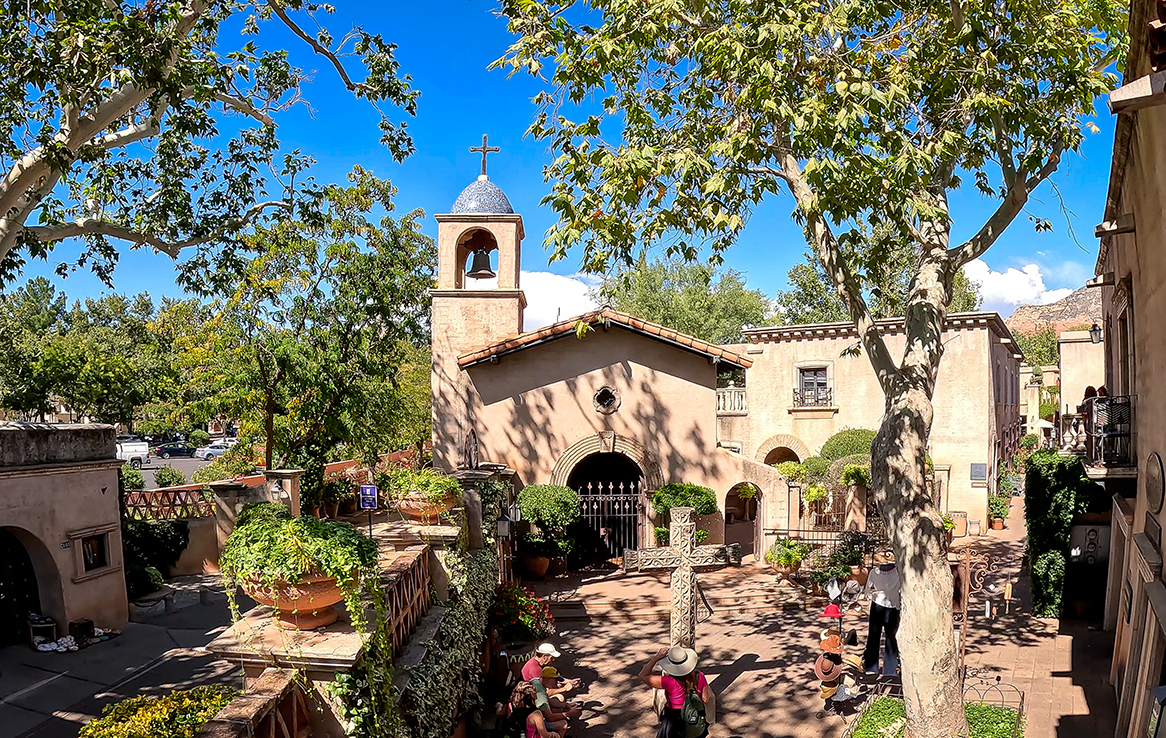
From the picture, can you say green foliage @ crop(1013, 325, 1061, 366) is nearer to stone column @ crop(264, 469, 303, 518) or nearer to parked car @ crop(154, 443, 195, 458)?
stone column @ crop(264, 469, 303, 518)

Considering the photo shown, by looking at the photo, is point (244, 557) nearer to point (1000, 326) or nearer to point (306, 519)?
point (306, 519)

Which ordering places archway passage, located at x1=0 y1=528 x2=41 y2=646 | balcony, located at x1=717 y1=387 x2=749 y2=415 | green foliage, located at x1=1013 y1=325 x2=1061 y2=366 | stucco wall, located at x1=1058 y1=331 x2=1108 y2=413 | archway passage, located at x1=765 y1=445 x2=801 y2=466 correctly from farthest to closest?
green foliage, located at x1=1013 y1=325 x2=1061 y2=366
balcony, located at x1=717 y1=387 x2=749 y2=415
archway passage, located at x1=765 y1=445 x2=801 y2=466
stucco wall, located at x1=1058 y1=331 x2=1108 y2=413
archway passage, located at x1=0 y1=528 x2=41 y2=646

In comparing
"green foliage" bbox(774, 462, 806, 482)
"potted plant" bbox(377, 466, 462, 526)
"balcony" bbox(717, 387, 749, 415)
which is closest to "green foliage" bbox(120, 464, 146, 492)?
"potted plant" bbox(377, 466, 462, 526)

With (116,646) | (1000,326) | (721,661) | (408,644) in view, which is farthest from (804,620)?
(1000,326)

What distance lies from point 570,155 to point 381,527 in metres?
6.18

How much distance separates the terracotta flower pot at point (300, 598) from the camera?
15.1 ft

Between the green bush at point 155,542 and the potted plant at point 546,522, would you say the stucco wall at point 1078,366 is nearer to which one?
the potted plant at point 546,522

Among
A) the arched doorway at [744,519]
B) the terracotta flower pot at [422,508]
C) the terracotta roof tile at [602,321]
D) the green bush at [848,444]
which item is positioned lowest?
the arched doorway at [744,519]

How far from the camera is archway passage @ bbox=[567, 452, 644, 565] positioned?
17953mm

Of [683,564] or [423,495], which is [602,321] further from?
[423,495]

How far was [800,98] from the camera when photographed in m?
8.09

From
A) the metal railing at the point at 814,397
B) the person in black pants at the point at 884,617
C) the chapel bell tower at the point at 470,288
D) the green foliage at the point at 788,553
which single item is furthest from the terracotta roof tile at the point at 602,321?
the metal railing at the point at 814,397

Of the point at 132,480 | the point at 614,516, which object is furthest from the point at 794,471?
the point at 132,480

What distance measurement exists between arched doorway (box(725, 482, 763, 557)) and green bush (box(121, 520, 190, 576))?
13.5 metres
